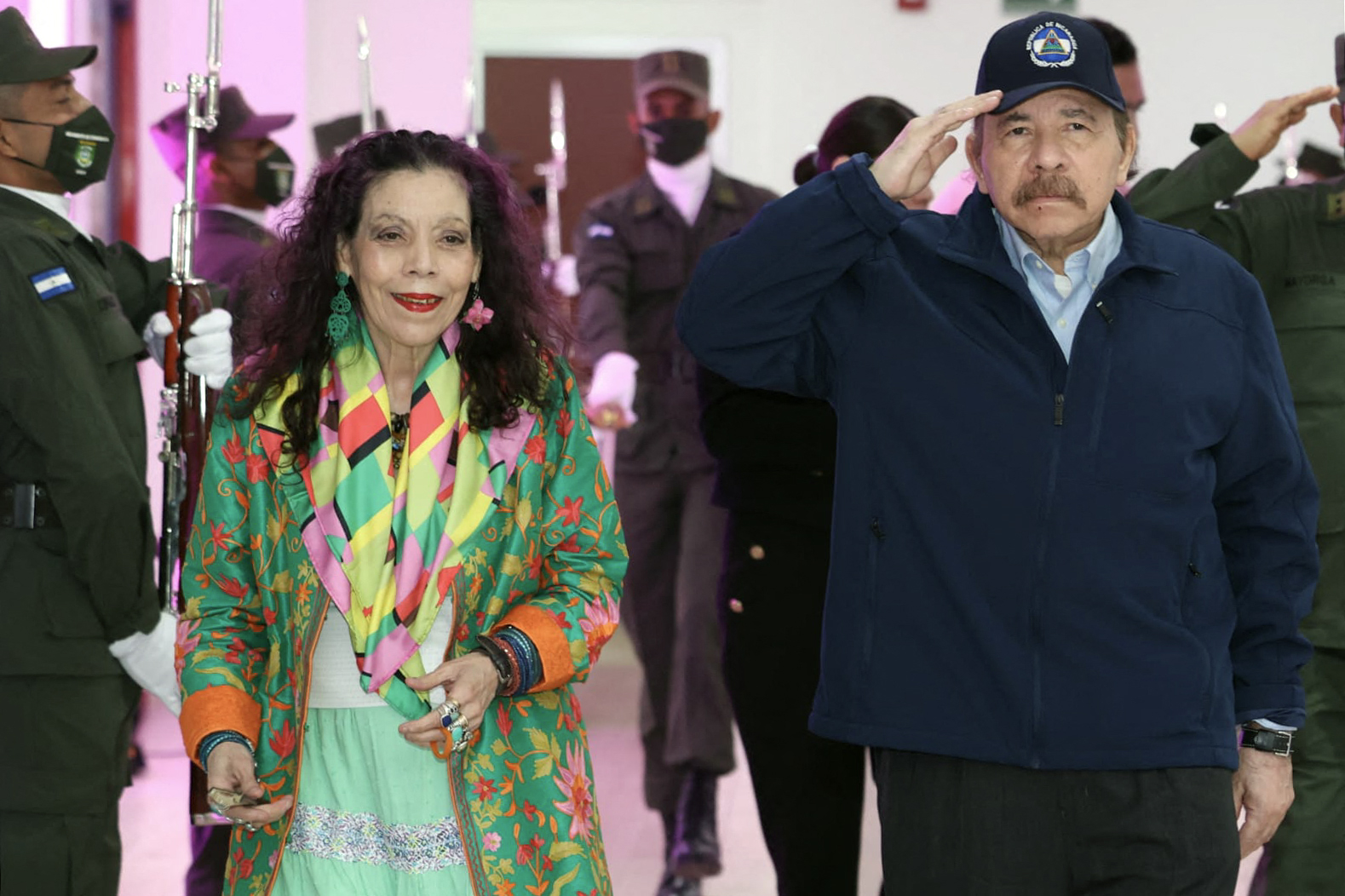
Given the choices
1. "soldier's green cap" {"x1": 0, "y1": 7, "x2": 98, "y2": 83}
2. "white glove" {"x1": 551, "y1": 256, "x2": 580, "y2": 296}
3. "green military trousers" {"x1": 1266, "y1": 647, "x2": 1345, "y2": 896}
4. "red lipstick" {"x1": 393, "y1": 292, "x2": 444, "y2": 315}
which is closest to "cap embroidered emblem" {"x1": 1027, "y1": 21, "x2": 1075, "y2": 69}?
"red lipstick" {"x1": 393, "y1": 292, "x2": 444, "y2": 315}

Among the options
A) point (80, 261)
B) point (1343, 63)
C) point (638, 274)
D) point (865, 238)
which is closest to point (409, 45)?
point (638, 274)

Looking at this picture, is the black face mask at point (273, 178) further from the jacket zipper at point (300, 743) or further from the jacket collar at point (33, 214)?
the jacket zipper at point (300, 743)

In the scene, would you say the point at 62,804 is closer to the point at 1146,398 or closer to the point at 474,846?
the point at 474,846

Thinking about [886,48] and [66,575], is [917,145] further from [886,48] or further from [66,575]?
[886,48]

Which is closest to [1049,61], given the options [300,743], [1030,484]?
[1030,484]

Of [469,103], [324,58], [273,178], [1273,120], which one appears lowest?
[273,178]

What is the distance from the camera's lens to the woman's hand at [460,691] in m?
2.04

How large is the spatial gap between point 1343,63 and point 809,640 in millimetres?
1636

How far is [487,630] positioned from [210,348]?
1.42 meters

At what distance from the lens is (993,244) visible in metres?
2.32

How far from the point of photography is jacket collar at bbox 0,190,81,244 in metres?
3.36

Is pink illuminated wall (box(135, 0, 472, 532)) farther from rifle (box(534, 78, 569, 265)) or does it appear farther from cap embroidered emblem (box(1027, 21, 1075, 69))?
cap embroidered emblem (box(1027, 21, 1075, 69))

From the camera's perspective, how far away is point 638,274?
17.6 feet

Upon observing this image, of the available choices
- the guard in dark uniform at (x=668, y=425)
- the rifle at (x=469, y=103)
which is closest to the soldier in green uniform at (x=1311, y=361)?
the guard in dark uniform at (x=668, y=425)
